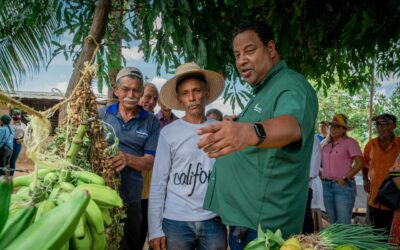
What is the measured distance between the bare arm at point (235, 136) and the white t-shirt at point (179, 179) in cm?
106

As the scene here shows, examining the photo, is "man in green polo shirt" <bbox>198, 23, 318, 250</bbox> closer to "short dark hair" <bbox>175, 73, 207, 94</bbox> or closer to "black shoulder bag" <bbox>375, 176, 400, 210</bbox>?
"short dark hair" <bbox>175, 73, 207, 94</bbox>

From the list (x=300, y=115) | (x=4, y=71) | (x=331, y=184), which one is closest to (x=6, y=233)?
(x=300, y=115)

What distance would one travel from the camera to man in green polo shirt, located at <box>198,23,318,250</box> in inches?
64.4

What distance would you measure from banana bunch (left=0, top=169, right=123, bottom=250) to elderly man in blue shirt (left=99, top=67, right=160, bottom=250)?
4.45ft

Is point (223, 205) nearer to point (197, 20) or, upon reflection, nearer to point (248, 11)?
point (197, 20)

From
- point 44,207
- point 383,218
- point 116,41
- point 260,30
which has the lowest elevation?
point 383,218

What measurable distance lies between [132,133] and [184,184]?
1.85ft

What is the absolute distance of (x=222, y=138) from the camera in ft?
4.42

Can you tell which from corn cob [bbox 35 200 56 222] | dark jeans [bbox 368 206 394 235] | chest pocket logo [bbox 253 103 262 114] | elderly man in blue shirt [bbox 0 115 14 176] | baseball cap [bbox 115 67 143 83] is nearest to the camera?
corn cob [bbox 35 200 56 222]

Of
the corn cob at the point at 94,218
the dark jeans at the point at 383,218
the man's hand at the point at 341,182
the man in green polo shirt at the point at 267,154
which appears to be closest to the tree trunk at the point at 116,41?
the man in green polo shirt at the point at 267,154

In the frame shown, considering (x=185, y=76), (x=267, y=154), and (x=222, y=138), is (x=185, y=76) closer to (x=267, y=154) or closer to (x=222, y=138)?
(x=267, y=154)

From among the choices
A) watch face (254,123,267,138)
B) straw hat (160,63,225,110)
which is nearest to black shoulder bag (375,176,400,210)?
straw hat (160,63,225,110)

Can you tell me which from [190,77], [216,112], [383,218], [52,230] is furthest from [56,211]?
[383,218]

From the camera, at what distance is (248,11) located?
3.60m
